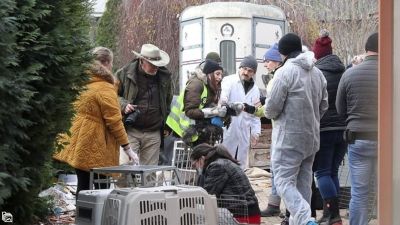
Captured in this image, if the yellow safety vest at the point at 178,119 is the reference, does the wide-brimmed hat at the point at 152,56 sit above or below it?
above

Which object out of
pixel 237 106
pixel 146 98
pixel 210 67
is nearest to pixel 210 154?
pixel 146 98

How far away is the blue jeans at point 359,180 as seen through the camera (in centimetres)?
639

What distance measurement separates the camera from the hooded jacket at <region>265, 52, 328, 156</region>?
6.62 m

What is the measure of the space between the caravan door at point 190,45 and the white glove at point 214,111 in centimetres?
762

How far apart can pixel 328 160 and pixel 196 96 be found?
6.41 feet

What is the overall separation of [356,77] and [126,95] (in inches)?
108

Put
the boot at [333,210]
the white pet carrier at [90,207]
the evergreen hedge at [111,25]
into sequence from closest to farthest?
1. the white pet carrier at [90,207]
2. the boot at [333,210]
3. the evergreen hedge at [111,25]

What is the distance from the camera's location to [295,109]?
21.8 feet

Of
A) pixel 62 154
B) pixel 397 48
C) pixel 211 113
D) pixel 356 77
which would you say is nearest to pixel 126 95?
pixel 211 113

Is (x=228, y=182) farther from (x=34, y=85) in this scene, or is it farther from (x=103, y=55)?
(x=34, y=85)

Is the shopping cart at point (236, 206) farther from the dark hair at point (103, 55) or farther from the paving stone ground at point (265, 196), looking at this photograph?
the dark hair at point (103, 55)

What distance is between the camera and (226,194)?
6594mm

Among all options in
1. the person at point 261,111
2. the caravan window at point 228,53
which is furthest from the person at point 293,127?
the caravan window at point 228,53

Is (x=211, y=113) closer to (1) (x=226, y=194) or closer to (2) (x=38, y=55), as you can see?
(1) (x=226, y=194)
